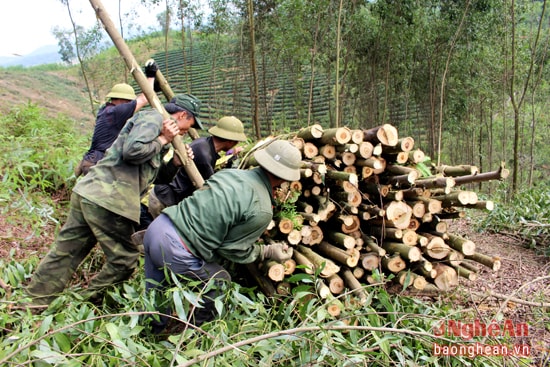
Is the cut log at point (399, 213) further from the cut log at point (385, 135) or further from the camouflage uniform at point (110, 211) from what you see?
the camouflage uniform at point (110, 211)

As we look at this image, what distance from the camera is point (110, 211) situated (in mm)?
2762

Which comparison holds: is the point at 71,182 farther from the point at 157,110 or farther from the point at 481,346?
the point at 481,346

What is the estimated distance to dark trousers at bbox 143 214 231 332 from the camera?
2.43m

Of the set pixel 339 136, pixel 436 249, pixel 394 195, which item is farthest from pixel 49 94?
pixel 436 249

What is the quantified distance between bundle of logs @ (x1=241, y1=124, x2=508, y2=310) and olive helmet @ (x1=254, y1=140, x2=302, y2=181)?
588mm

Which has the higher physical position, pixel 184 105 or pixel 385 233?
pixel 184 105

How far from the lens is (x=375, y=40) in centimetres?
1347

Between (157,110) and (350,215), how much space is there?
1726 mm

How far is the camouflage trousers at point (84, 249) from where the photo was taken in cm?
278

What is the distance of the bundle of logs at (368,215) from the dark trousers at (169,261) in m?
0.53

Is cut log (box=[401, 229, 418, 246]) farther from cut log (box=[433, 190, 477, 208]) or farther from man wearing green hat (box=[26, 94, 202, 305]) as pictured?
man wearing green hat (box=[26, 94, 202, 305])

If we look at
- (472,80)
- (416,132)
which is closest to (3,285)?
(472,80)

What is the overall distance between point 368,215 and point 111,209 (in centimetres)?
200

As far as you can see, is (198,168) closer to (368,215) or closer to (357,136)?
(357,136)
